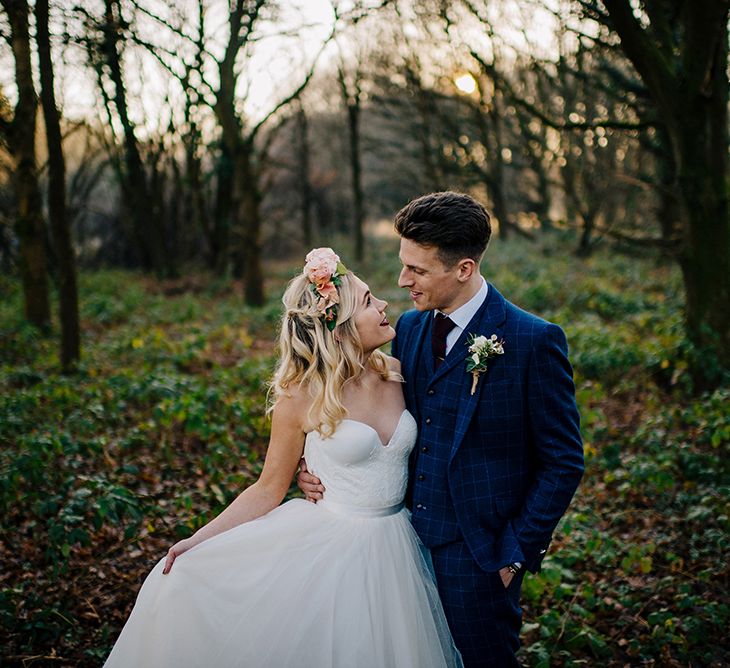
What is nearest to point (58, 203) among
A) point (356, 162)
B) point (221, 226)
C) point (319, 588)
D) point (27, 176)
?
point (27, 176)

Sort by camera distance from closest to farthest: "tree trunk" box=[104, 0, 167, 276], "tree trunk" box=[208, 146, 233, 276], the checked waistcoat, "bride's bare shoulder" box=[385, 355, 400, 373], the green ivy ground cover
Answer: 1. the checked waistcoat
2. "bride's bare shoulder" box=[385, 355, 400, 373]
3. the green ivy ground cover
4. "tree trunk" box=[104, 0, 167, 276]
5. "tree trunk" box=[208, 146, 233, 276]

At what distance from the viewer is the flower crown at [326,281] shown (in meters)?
3.00

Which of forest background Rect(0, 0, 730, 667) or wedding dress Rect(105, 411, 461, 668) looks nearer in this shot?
wedding dress Rect(105, 411, 461, 668)

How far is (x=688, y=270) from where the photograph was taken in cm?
666

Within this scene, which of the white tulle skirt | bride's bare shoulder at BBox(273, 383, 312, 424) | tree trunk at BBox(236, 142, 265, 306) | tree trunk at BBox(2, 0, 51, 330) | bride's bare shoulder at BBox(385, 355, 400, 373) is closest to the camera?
the white tulle skirt

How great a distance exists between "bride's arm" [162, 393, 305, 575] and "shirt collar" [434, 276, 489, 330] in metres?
0.81

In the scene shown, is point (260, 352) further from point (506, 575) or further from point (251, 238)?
point (506, 575)

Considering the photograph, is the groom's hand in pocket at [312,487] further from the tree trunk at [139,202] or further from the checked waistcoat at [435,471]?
the tree trunk at [139,202]

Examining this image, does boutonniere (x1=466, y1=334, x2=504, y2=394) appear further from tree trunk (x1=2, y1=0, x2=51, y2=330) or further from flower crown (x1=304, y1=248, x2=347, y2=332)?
tree trunk (x1=2, y1=0, x2=51, y2=330)

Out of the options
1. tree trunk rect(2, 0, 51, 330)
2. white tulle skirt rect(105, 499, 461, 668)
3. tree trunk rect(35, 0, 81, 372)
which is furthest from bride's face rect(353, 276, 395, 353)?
tree trunk rect(2, 0, 51, 330)

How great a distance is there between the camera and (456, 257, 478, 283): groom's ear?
281 cm

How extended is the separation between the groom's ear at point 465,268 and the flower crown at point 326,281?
578 millimetres

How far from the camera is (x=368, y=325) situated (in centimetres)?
304

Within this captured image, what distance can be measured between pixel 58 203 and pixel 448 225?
6373mm
